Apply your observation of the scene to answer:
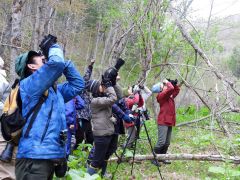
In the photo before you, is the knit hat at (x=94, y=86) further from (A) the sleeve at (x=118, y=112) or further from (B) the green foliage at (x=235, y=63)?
(B) the green foliage at (x=235, y=63)

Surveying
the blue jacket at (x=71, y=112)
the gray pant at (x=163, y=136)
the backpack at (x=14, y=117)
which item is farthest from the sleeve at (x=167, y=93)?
the backpack at (x=14, y=117)

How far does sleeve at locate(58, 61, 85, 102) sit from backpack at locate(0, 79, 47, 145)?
0.49 metres

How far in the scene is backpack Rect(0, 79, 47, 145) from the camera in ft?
8.61

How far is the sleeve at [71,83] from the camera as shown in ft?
10.6

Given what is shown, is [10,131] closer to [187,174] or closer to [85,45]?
[187,174]

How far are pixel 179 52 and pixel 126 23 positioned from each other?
2502 mm

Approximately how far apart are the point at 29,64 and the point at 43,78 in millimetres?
297

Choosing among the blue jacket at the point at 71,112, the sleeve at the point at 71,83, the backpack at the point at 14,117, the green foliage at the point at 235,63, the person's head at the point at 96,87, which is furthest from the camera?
the green foliage at the point at 235,63

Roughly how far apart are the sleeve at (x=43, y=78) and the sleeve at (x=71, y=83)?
46cm

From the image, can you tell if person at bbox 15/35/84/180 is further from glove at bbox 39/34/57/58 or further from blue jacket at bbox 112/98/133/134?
blue jacket at bbox 112/98/133/134

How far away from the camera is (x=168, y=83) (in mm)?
6473

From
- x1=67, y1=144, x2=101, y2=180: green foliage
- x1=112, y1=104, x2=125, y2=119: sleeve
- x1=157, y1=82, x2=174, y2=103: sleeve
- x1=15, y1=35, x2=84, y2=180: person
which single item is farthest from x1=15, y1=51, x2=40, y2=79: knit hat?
x1=157, y1=82, x2=174, y2=103: sleeve

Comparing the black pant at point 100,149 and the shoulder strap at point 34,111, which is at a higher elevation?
the shoulder strap at point 34,111

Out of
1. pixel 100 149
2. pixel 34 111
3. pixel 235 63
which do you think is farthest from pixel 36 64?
pixel 235 63
